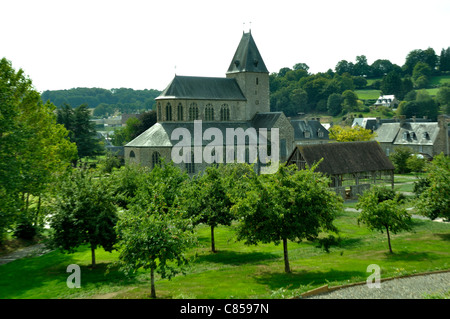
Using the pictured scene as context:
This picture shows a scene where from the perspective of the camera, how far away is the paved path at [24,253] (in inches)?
1013

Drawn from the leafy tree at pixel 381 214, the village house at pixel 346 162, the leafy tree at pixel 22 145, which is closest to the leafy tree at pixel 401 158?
the village house at pixel 346 162

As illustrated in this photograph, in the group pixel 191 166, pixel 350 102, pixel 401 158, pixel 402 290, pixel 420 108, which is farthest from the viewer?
pixel 350 102

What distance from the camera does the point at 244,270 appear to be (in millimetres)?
22391

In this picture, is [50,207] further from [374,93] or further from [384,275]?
[374,93]

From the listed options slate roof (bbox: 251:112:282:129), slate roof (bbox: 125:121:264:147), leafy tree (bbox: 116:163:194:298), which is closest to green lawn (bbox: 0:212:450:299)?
leafy tree (bbox: 116:163:194:298)

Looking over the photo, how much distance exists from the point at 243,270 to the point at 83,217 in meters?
8.39

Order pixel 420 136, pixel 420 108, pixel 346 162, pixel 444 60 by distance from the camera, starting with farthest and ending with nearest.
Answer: pixel 444 60 < pixel 420 108 < pixel 420 136 < pixel 346 162

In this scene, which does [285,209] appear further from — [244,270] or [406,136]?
[406,136]

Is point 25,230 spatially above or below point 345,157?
below

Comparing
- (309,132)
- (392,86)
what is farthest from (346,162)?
(392,86)

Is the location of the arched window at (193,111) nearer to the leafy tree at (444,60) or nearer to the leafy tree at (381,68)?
the leafy tree at (444,60)

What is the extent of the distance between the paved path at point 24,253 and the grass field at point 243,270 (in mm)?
711

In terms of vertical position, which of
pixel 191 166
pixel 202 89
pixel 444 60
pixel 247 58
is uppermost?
pixel 444 60

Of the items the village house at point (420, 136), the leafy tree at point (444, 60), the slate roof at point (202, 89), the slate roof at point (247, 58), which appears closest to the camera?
the slate roof at point (202, 89)
